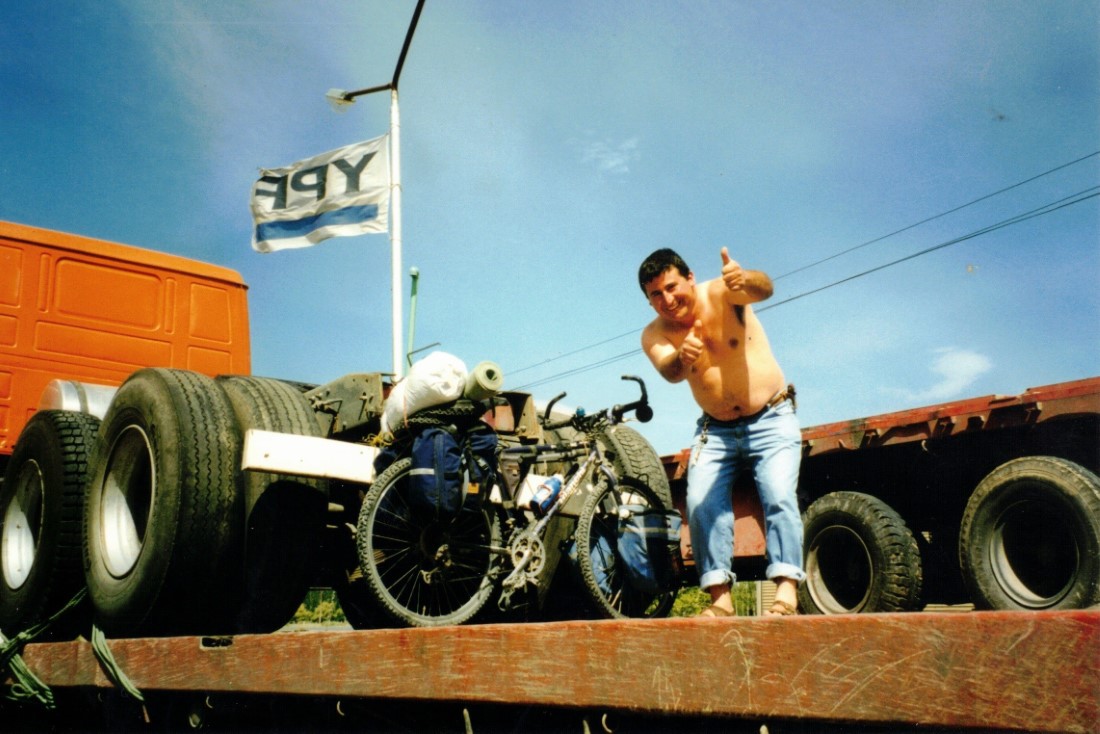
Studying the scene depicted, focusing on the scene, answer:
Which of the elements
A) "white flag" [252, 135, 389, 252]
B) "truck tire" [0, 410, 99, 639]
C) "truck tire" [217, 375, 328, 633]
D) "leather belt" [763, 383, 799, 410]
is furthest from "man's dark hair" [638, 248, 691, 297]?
"white flag" [252, 135, 389, 252]

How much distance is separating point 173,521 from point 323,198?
7.75 metres

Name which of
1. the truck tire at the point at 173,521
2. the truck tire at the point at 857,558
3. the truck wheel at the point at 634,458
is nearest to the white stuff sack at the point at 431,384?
the truck tire at the point at 173,521

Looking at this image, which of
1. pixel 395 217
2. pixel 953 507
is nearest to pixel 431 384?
pixel 953 507

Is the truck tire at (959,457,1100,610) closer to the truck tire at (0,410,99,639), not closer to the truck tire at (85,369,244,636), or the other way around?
the truck tire at (85,369,244,636)

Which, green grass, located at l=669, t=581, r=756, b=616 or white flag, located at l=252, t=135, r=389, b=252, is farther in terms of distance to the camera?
green grass, located at l=669, t=581, r=756, b=616

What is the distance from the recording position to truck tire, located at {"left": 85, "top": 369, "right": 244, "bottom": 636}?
3207 mm

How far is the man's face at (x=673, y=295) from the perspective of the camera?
342cm

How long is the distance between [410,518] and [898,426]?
11.3 ft

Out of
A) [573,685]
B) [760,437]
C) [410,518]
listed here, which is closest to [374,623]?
[410,518]

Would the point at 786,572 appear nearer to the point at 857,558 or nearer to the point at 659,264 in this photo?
the point at 659,264

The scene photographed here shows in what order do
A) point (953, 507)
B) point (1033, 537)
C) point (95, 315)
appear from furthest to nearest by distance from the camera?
point (95, 315), point (953, 507), point (1033, 537)

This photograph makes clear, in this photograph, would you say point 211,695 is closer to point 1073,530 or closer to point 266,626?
point 266,626

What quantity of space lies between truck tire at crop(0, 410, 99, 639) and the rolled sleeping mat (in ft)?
5.74

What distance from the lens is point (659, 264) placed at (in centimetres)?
343
